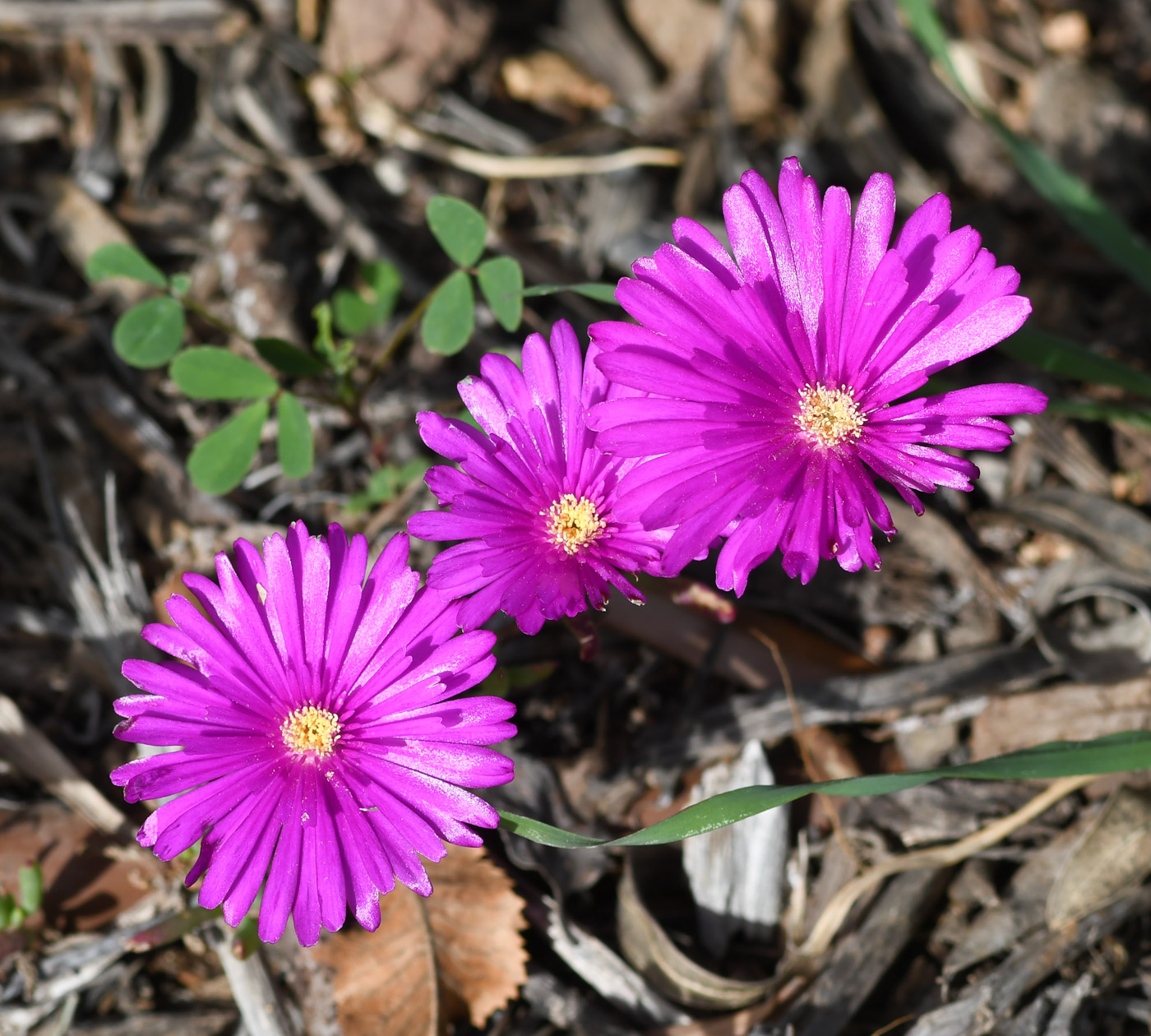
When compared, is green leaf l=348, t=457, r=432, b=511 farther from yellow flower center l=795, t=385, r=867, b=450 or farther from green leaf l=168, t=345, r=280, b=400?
yellow flower center l=795, t=385, r=867, b=450

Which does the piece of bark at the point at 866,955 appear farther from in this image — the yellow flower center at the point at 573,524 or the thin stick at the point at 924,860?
the yellow flower center at the point at 573,524

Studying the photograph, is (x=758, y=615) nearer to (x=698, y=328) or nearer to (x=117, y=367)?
(x=698, y=328)

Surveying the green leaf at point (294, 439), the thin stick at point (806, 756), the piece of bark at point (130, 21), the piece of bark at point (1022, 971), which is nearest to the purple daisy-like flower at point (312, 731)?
the green leaf at point (294, 439)

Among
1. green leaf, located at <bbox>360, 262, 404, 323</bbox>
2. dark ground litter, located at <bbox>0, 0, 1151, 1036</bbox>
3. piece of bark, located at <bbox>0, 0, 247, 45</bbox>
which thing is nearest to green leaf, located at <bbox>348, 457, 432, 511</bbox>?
dark ground litter, located at <bbox>0, 0, 1151, 1036</bbox>

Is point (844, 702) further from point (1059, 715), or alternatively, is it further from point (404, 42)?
point (404, 42)

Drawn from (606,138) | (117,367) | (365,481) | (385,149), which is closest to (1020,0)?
(606,138)

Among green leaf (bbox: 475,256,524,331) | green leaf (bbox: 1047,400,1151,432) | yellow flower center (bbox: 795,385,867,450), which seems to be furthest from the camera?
green leaf (bbox: 1047,400,1151,432)
